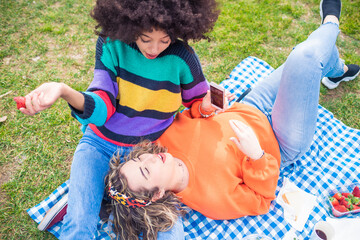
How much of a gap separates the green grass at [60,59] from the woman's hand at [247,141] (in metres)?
1.99

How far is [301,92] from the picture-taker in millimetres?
2367

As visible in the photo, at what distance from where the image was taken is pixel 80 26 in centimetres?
456

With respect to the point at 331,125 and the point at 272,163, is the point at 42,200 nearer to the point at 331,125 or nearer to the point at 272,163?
the point at 272,163

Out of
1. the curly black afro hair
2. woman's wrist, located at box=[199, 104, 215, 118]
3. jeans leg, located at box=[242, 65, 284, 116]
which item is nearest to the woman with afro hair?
the curly black afro hair

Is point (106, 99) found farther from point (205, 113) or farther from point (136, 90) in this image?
point (205, 113)

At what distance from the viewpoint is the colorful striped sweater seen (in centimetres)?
212

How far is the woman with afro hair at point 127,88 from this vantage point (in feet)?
5.46

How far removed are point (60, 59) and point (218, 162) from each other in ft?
10.9

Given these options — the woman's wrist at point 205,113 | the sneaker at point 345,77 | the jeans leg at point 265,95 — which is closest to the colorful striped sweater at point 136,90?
the woman's wrist at point 205,113

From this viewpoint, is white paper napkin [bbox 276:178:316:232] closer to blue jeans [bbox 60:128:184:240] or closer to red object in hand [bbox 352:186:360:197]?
red object in hand [bbox 352:186:360:197]

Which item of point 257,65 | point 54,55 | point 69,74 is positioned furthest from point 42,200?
point 257,65

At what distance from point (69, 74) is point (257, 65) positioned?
10.2 feet

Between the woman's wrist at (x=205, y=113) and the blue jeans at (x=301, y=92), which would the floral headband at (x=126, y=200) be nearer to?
the woman's wrist at (x=205, y=113)

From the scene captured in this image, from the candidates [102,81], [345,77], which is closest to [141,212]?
[102,81]
